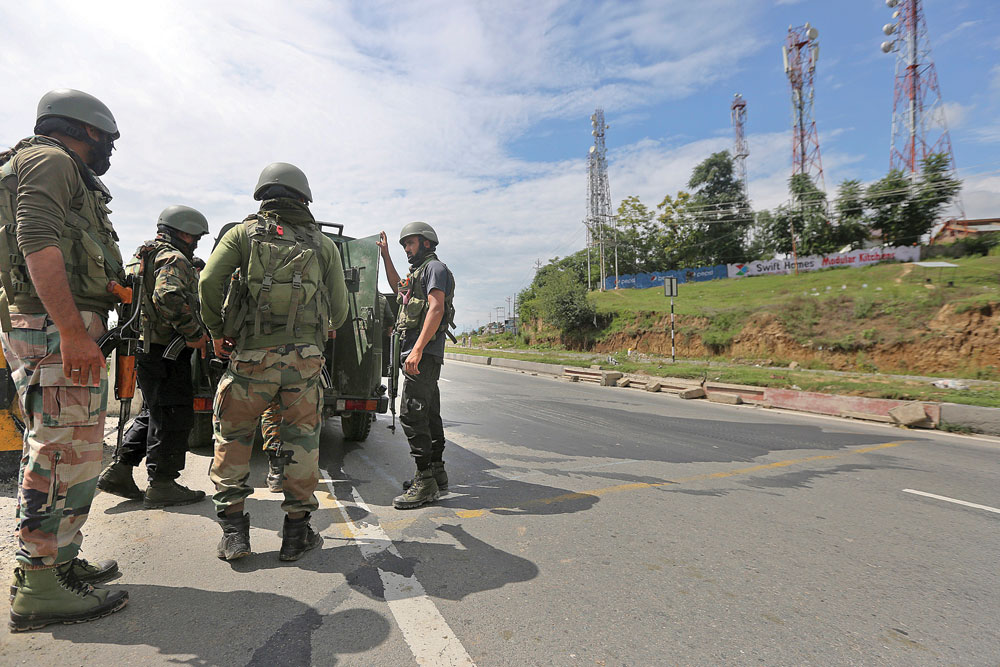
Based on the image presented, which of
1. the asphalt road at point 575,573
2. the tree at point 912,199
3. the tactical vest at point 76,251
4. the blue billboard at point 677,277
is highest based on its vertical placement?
the tree at point 912,199

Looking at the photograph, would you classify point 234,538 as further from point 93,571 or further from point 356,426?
point 356,426

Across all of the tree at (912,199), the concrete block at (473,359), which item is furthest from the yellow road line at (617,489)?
the tree at (912,199)

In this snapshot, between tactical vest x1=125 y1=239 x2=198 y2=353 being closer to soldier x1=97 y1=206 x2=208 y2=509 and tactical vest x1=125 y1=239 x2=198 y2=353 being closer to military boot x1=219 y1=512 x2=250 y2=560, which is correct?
soldier x1=97 y1=206 x2=208 y2=509

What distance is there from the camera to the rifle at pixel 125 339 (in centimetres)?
250

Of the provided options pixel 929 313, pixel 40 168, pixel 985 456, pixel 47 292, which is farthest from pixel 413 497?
pixel 929 313

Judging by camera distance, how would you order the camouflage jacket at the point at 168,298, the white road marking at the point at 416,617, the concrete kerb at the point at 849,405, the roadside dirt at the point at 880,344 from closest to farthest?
1. the white road marking at the point at 416,617
2. the camouflage jacket at the point at 168,298
3. the concrete kerb at the point at 849,405
4. the roadside dirt at the point at 880,344

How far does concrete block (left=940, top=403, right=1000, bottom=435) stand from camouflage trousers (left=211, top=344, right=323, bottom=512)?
377 inches

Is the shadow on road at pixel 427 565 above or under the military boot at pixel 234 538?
under

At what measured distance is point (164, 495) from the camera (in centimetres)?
355

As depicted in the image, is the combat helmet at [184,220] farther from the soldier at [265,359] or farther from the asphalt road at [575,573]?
the asphalt road at [575,573]

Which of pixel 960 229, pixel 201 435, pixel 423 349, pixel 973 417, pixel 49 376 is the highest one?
pixel 960 229

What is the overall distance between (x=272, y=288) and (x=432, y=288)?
52.0 inches

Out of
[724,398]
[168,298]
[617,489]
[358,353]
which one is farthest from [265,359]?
[724,398]

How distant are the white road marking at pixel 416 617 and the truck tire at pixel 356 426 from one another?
2.71 metres
